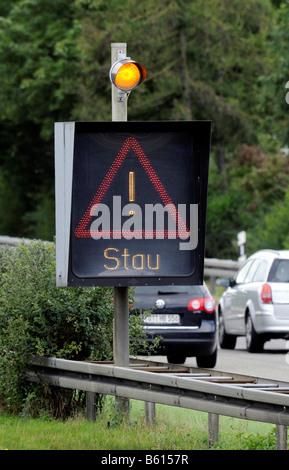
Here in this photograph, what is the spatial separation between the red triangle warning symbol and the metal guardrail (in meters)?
1.10

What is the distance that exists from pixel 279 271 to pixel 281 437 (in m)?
11.2

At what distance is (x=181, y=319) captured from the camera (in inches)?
677

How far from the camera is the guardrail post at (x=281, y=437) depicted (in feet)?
27.8

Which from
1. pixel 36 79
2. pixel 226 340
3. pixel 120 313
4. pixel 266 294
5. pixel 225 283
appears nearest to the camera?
pixel 120 313

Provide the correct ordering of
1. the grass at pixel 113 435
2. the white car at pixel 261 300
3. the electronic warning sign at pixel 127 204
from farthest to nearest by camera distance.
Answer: the white car at pixel 261 300, the electronic warning sign at pixel 127 204, the grass at pixel 113 435

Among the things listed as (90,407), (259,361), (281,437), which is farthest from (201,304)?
(281,437)

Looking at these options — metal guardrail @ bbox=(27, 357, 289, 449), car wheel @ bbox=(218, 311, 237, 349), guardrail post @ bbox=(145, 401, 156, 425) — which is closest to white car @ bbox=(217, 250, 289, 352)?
car wheel @ bbox=(218, 311, 237, 349)

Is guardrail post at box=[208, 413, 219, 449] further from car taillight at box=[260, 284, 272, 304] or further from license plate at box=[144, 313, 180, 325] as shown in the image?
car taillight at box=[260, 284, 272, 304]

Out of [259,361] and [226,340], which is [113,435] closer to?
[259,361]

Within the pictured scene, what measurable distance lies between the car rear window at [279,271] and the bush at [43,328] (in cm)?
880

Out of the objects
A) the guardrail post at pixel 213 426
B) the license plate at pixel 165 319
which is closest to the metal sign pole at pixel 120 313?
the guardrail post at pixel 213 426

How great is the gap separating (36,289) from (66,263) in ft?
4.88

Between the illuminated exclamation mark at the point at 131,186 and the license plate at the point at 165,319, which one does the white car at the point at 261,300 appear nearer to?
Answer: the license plate at the point at 165,319
